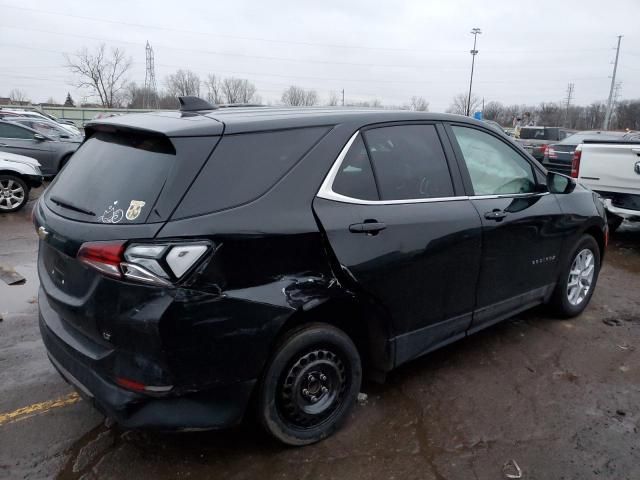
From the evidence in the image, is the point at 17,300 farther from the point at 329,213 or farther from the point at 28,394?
the point at 329,213

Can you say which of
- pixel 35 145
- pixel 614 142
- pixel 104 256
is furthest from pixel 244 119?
pixel 35 145

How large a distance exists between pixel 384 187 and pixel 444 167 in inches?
23.2

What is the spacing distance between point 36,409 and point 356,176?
7.98ft

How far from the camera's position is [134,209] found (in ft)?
7.46

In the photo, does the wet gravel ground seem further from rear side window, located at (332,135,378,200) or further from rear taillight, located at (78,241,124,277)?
rear side window, located at (332,135,378,200)

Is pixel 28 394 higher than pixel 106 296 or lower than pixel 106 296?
lower

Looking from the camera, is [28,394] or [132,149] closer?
[132,149]

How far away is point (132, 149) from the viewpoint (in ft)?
8.40

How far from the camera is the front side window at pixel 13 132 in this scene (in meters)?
11.4

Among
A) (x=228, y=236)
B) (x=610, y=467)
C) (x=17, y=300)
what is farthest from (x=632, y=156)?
(x=17, y=300)

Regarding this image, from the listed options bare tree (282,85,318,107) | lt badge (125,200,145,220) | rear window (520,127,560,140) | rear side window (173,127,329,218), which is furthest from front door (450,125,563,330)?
bare tree (282,85,318,107)

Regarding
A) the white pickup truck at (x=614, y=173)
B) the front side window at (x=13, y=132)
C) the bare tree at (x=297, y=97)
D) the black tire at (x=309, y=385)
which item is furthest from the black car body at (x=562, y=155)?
the bare tree at (x=297, y=97)

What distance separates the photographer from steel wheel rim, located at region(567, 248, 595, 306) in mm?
4523

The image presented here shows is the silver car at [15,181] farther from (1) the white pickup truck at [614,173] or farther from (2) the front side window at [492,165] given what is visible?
(1) the white pickup truck at [614,173]
